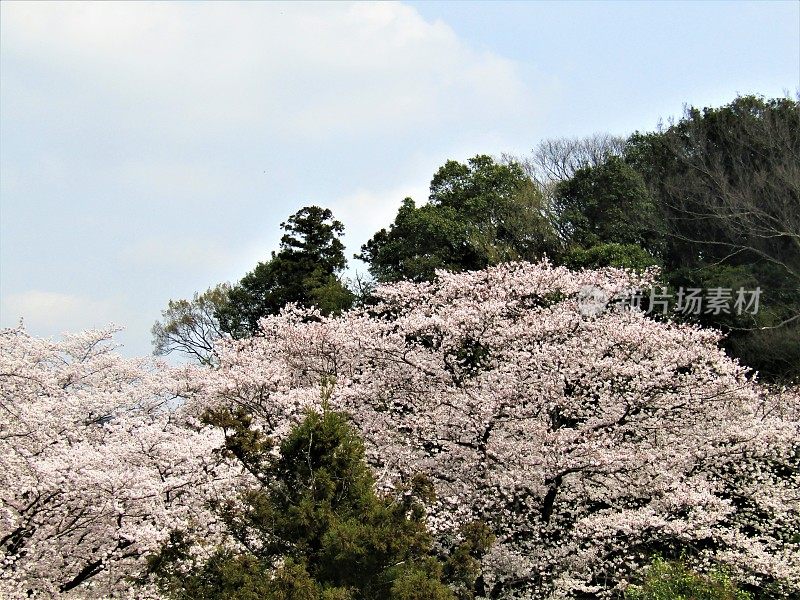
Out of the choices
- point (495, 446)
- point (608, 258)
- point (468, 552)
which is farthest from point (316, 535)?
point (608, 258)

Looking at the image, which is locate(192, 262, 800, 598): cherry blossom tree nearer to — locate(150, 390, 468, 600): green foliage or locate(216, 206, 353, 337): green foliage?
locate(150, 390, 468, 600): green foliage

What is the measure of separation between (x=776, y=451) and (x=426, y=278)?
1209cm

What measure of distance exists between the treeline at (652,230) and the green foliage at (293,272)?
2.4 inches

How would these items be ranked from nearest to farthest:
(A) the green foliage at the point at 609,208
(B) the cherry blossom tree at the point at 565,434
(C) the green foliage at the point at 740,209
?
(B) the cherry blossom tree at the point at 565,434 < (C) the green foliage at the point at 740,209 < (A) the green foliage at the point at 609,208

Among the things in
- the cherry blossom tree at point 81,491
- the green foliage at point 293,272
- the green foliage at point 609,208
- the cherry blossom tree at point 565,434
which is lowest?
the cherry blossom tree at point 81,491

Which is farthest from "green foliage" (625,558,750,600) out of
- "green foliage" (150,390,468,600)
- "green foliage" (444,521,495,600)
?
"green foliage" (150,390,468,600)

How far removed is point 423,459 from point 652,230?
18446 mm

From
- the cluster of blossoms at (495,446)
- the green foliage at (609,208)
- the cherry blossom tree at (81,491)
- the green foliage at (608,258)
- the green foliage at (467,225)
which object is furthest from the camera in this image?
the green foliage at (609,208)

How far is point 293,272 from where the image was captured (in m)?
32.4

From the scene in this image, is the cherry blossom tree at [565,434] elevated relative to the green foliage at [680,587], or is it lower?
elevated

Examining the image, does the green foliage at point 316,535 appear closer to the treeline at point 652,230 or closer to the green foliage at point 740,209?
the treeline at point 652,230

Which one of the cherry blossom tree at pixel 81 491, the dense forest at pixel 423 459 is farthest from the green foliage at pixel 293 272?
the cherry blossom tree at pixel 81 491

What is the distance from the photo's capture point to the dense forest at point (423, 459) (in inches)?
347

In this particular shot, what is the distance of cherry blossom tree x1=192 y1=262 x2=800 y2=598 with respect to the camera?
526 inches
